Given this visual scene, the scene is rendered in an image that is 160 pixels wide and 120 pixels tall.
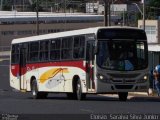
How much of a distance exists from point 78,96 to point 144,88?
3014 mm

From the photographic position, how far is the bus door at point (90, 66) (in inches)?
1080

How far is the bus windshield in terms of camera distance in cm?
2725

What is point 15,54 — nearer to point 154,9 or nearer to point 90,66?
point 90,66

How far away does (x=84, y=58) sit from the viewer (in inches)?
1100

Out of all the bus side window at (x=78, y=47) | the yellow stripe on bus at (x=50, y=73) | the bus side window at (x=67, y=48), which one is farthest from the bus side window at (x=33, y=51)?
the bus side window at (x=78, y=47)

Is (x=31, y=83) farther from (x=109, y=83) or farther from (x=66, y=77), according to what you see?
(x=109, y=83)

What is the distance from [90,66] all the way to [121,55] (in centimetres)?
141

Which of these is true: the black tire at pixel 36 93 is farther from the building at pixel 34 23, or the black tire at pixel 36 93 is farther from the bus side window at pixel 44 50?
the building at pixel 34 23

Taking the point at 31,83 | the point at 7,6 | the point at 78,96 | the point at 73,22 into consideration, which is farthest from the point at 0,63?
the point at 7,6

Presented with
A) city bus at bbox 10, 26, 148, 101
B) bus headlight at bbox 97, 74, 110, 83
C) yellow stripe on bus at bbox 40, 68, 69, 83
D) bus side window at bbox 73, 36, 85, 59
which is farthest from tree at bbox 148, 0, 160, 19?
bus headlight at bbox 97, 74, 110, 83

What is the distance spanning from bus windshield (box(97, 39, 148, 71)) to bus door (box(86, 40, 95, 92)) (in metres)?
0.38

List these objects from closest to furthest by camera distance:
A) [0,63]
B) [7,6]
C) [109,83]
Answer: [109,83] < [0,63] < [7,6]

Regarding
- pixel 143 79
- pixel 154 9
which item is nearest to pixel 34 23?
pixel 154 9

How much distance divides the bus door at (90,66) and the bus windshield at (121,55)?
38cm
